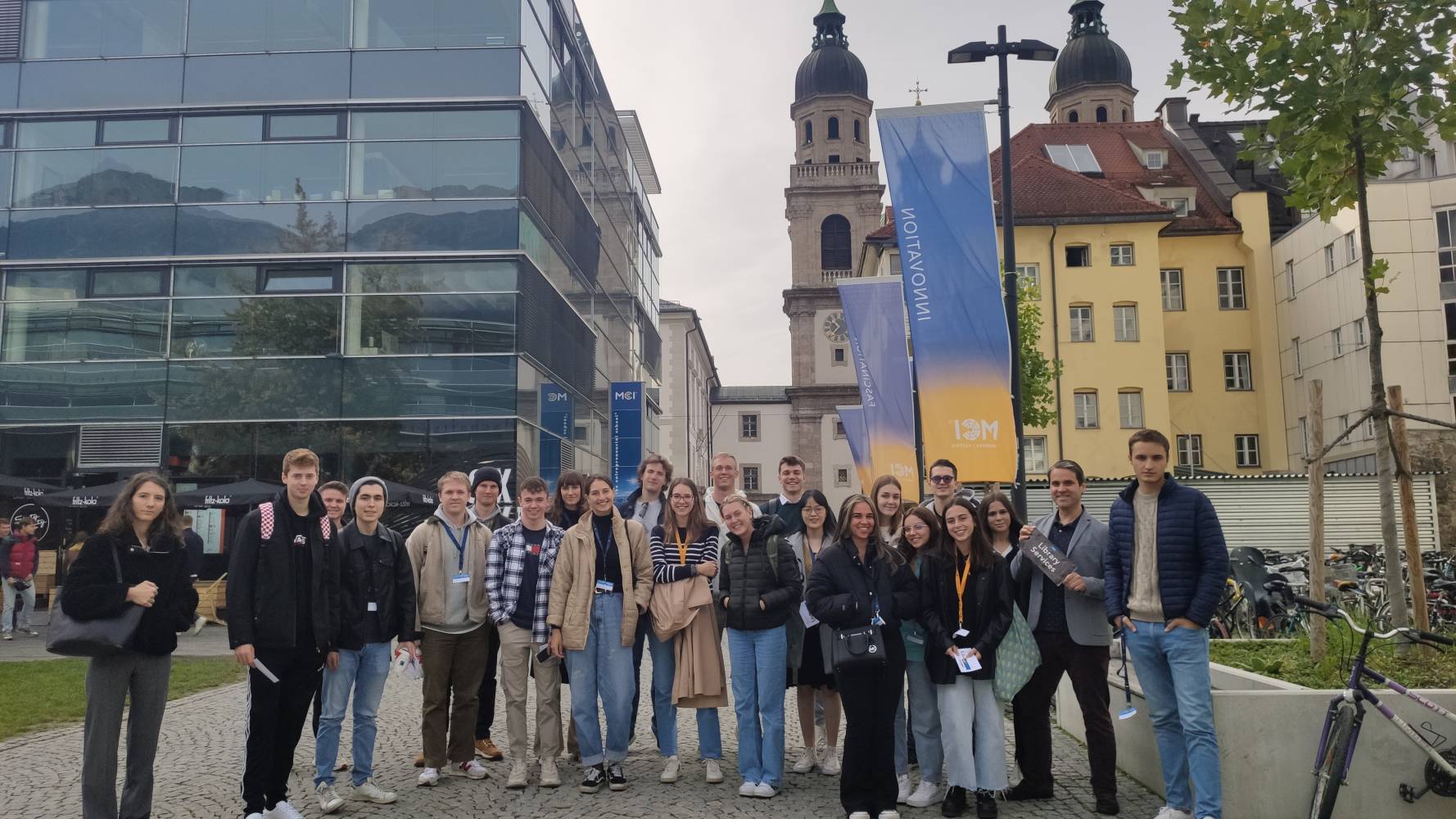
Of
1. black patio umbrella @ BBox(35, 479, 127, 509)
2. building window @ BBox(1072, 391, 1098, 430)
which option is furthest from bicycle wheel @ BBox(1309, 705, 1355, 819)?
building window @ BBox(1072, 391, 1098, 430)

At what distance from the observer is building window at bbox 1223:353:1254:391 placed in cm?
4597

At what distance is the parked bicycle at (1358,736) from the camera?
5684mm

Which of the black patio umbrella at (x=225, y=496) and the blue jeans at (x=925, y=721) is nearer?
the blue jeans at (x=925, y=721)

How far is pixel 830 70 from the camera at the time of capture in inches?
3061

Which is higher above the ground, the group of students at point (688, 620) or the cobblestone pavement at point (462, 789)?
the group of students at point (688, 620)

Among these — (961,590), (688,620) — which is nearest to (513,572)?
(688,620)

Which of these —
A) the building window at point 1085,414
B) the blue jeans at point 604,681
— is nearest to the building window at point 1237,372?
the building window at point 1085,414

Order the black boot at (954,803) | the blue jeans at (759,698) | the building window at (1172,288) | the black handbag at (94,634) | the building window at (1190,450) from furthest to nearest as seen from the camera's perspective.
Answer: the building window at (1172,288)
the building window at (1190,450)
the blue jeans at (759,698)
the black boot at (954,803)
the black handbag at (94,634)

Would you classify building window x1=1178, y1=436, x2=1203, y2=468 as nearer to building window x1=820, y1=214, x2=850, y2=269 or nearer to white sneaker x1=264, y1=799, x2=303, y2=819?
building window x1=820, y1=214, x2=850, y2=269

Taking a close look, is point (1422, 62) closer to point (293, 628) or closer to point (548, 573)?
point (548, 573)

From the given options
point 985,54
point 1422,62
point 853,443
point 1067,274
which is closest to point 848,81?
point 1067,274

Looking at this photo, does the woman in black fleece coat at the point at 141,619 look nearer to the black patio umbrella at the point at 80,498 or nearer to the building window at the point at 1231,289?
the black patio umbrella at the point at 80,498

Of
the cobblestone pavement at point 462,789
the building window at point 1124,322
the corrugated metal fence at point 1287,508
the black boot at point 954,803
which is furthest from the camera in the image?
the building window at point 1124,322

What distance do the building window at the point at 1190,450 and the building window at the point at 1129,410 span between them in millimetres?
3721
